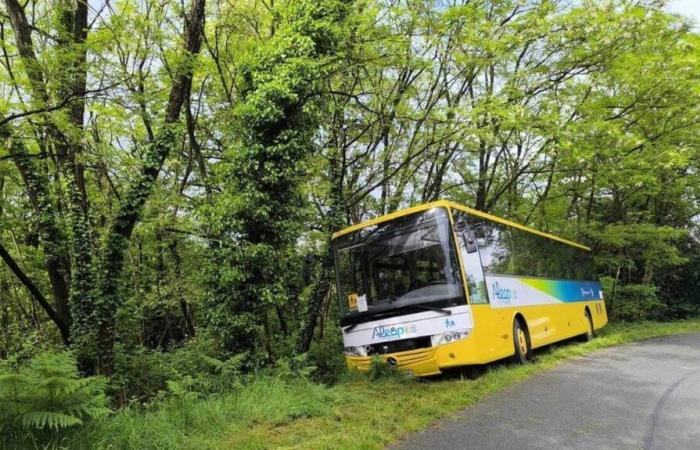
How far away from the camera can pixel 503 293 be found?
31.4 ft

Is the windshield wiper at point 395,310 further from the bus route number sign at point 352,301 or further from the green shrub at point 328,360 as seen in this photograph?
the green shrub at point 328,360

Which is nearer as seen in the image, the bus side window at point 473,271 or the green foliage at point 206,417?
the green foliage at point 206,417

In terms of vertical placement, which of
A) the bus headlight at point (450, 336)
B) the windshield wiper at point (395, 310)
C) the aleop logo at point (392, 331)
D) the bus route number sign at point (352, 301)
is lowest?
the bus headlight at point (450, 336)

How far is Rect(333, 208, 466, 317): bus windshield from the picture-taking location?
8.19m

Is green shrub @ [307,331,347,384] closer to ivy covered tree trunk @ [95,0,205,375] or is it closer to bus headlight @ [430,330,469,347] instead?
bus headlight @ [430,330,469,347]

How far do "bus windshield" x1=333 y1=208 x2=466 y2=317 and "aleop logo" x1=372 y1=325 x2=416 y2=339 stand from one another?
0.31 meters

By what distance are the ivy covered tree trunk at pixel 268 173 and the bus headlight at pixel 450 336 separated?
10.3 ft

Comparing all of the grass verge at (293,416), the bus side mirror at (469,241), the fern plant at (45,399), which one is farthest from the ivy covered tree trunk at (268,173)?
the fern plant at (45,399)

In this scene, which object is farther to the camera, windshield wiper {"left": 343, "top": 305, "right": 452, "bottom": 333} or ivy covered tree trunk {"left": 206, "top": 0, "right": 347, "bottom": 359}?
ivy covered tree trunk {"left": 206, "top": 0, "right": 347, "bottom": 359}

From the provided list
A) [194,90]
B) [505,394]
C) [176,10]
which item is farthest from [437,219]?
[194,90]

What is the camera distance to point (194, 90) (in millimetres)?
14117

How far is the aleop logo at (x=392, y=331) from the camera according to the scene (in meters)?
8.23

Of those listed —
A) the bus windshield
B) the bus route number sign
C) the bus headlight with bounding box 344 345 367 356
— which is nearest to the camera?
the bus windshield

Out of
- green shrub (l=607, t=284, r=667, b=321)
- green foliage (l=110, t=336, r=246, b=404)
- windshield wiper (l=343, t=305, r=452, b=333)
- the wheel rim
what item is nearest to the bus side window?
windshield wiper (l=343, t=305, r=452, b=333)
